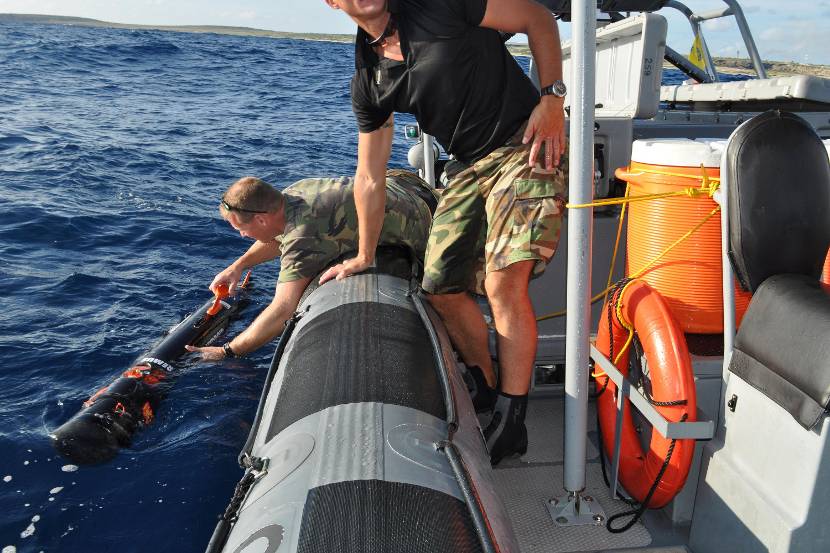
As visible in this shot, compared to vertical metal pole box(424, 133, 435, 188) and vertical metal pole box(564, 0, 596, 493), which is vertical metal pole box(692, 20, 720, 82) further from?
vertical metal pole box(564, 0, 596, 493)

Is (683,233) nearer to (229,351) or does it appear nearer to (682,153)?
(682,153)

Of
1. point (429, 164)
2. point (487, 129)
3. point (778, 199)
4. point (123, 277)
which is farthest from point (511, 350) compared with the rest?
point (123, 277)

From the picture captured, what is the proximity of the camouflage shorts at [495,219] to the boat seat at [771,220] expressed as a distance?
0.61 metres

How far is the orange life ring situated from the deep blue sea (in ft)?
6.17

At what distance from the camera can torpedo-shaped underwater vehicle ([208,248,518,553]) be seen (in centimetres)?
168

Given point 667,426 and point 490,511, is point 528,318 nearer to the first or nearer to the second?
point 667,426

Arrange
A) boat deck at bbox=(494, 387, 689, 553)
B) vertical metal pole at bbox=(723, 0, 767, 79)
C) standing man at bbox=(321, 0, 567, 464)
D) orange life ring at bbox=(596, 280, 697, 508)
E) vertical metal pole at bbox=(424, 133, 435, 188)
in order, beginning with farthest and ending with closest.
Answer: vertical metal pole at bbox=(723, 0, 767, 79), vertical metal pole at bbox=(424, 133, 435, 188), boat deck at bbox=(494, 387, 689, 553), standing man at bbox=(321, 0, 567, 464), orange life ring at bbox=(596, 280, 697, 508)

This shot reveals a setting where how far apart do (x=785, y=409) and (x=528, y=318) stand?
39.1 inches

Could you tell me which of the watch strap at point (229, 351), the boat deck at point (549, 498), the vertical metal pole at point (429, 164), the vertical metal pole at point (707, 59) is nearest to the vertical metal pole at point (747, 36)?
the vertical metal pole at point (707, 59)

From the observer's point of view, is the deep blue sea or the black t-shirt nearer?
A: the black t-shirt

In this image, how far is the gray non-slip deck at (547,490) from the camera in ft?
8.53

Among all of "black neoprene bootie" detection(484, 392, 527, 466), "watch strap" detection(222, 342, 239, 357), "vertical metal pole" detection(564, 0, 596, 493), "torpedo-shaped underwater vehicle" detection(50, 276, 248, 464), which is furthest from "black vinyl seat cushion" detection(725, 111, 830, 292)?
"torpedo-shaped underwater vehicle" detection(50, 276, 248, 464)

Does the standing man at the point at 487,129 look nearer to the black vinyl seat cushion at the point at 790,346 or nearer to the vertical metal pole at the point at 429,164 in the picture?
the black vinyl seat cushion at the point at 790,346

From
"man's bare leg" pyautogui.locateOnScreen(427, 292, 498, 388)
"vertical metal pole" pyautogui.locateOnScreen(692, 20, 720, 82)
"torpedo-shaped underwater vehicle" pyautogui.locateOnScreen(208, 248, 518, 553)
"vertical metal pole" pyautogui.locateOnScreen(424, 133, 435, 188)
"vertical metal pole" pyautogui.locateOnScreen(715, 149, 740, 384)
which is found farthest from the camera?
"vertical metal pole" pyautogui.locateOnScreen(692, 20, 720, 82)
